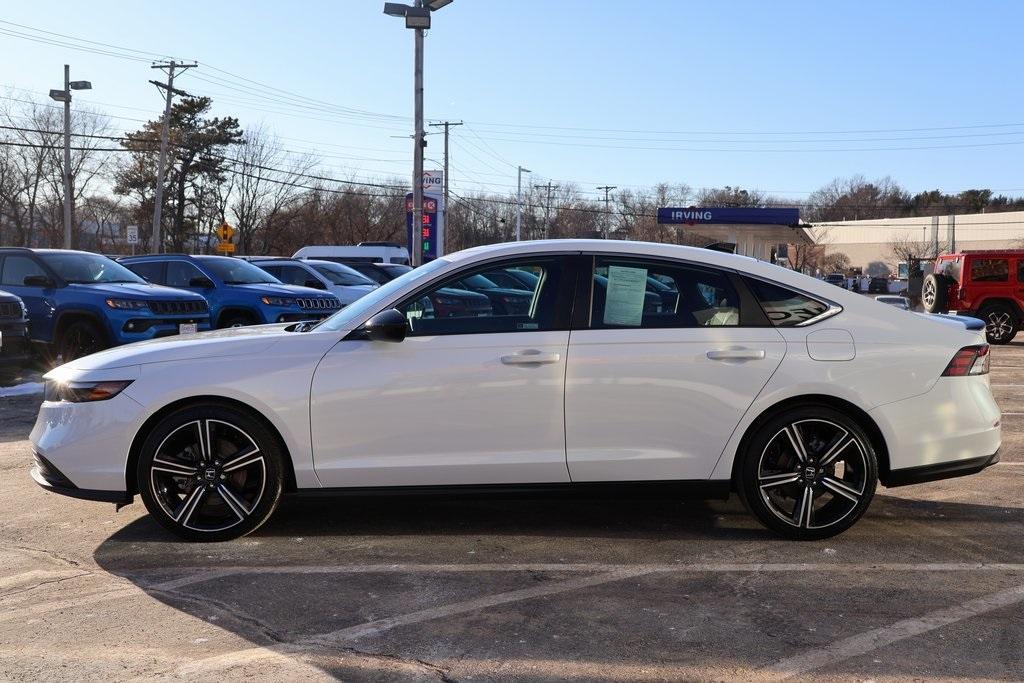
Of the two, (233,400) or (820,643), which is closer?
(820,643)

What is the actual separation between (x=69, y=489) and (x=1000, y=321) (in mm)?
20412

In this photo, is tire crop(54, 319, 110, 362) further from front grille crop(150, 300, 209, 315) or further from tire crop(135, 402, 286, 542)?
tire crop(135, 402, 286, 542)

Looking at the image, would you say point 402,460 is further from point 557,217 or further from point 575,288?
point 557,217

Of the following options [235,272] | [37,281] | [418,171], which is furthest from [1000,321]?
[37,281]

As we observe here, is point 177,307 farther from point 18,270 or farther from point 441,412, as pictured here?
point 441,412

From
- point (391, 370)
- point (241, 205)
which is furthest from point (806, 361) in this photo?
point (241, 205)

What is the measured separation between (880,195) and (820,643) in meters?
119

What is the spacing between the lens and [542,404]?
15.9ft

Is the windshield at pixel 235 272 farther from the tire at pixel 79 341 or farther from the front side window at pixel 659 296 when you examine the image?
the front side window at pixel 659 296

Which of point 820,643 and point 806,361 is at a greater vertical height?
point 806,361

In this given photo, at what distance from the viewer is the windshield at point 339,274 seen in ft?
63.4

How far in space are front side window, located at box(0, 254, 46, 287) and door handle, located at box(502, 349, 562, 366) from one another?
9.97m

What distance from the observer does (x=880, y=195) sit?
372 ft

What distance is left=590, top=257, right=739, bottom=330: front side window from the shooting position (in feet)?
16.4
